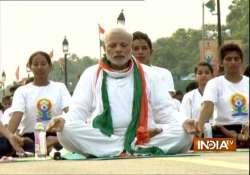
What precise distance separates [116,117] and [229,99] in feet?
8.28

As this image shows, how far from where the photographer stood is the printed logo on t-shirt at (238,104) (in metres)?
10.4

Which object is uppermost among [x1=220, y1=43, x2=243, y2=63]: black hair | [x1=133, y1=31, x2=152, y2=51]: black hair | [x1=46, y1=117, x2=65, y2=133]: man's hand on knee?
[x1=133, y1=31, x2=152, y2=51]: black hair

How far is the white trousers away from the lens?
8.21m

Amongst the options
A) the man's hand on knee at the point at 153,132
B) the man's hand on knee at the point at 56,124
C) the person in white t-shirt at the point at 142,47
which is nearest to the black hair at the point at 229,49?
the person in white t-shirt at the point at 142,47

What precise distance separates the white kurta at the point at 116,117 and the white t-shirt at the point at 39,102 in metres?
2.51

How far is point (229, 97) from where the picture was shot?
10445mm

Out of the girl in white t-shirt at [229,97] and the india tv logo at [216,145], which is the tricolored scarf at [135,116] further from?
the girl in white t-shirt at [229,97]

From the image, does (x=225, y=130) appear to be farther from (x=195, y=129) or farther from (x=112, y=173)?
(x=112, y=173)

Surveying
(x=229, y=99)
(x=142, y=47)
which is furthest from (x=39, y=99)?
(x=229, y=99)

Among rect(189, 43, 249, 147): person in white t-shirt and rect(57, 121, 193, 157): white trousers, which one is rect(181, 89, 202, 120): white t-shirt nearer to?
rect(189, 43, 249, 147): person in white t-shirt

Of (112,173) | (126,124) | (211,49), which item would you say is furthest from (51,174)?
(211,49)

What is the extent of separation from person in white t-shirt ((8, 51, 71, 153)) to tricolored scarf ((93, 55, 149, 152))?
8.63 ft

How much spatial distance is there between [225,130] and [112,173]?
5313 millimetres

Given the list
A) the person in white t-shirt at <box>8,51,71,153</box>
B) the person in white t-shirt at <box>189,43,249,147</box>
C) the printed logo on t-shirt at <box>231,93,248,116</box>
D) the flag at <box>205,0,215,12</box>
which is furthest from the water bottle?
the flag at <box>205,0,215,12</box>
